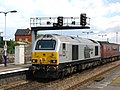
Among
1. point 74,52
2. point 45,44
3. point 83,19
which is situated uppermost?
point 83,19

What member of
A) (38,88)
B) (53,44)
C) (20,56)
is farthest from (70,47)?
(20,56)

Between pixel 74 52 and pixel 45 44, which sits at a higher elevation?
pixel 45 44

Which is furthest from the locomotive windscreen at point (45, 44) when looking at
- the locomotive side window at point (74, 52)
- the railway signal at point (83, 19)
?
the railway signal at point (83, 19)

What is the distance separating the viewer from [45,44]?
67.9ft

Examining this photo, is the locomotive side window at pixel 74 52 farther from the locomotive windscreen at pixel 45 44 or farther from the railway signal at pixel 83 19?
the railway signal at pixel 83 19

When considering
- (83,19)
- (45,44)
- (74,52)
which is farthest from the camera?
(83,19)

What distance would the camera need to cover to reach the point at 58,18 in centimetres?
3484

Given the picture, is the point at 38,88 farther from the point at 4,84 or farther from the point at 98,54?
the point at 98,54

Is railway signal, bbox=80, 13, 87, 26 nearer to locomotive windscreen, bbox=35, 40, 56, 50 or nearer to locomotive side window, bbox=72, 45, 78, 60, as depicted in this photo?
locomotive side window, bbox=72, 45, 78, 60

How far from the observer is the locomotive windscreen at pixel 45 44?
20389mm

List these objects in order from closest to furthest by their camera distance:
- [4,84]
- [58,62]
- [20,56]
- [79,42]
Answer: [4,84] < [58,62] < [79,42] < [20,56]

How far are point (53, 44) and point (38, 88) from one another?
4.36 meters

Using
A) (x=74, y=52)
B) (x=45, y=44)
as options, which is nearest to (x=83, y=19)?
(x=74, y=52)

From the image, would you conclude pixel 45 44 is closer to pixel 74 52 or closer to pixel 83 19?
pixel 74 52
